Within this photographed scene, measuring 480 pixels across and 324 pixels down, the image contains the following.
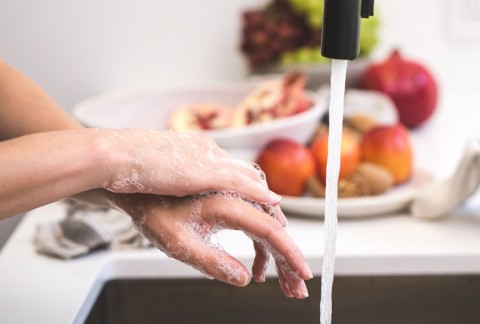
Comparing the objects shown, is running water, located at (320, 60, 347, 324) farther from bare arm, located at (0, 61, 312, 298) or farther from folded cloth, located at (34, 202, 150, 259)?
folded cloth, located at (34, 202, 150, 259)

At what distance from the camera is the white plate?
0.92 metres

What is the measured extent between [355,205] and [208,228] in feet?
1.19

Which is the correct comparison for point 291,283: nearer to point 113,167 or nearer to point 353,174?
point 113,167

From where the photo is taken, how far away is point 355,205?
0.92m

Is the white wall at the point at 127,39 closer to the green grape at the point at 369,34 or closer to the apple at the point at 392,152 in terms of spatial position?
the green grape at the point at 369,34

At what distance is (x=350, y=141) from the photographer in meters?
1.02

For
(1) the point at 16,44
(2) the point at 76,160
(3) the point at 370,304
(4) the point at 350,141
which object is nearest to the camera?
(2) the point at 76,160

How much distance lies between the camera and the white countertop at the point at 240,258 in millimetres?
752

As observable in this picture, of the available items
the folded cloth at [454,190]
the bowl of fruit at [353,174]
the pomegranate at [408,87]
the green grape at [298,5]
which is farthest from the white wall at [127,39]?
the folded cloth at [454,190]

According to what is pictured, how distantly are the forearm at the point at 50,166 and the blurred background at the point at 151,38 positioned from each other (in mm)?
938

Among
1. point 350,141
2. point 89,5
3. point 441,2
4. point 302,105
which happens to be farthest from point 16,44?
point 441,2

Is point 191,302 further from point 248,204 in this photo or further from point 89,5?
point 89,5

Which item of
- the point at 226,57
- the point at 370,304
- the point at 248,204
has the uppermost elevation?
the point at 248,204

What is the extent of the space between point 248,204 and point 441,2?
109 cm
